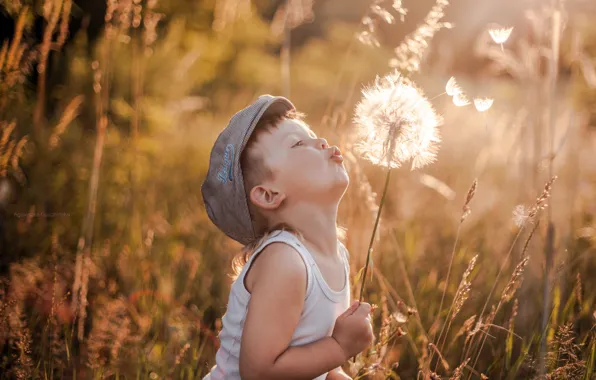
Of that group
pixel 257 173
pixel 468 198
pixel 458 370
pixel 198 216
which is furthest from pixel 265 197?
pixel 198 216

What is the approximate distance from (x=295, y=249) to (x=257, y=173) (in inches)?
9.7

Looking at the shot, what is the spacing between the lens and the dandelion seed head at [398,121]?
1.70 meters

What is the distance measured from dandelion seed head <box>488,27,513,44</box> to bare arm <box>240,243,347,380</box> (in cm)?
75

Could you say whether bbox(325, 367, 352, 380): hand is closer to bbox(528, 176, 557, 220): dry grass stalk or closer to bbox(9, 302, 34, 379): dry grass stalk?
bbox(528, 176, 557, 220): dry grass stalk

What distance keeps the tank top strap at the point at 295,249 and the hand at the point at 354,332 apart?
0.12 meters

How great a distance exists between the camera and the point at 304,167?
1695 mm

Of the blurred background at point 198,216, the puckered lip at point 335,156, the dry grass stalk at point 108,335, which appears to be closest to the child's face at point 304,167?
the puckered lip at point 335,156

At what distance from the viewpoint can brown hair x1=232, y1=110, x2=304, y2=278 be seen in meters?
1.73

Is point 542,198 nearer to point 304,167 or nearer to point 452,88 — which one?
point 452,88

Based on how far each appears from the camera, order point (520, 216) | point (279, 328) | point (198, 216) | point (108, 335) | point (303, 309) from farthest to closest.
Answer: point (198, 216)
point (108, 335)
point (520, 216)
point (303, 309)
point (279, 328)

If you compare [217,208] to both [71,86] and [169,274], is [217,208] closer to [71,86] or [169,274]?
[169,274]

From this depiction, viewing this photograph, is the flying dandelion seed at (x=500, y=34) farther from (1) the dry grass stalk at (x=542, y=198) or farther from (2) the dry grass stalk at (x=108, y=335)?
(2) the dry grass stalk at (x=108, y=335)

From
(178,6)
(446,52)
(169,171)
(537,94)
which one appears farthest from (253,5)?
(537,94)

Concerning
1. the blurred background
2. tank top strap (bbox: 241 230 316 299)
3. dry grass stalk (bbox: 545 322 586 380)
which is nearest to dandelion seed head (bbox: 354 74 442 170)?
the blurred background
